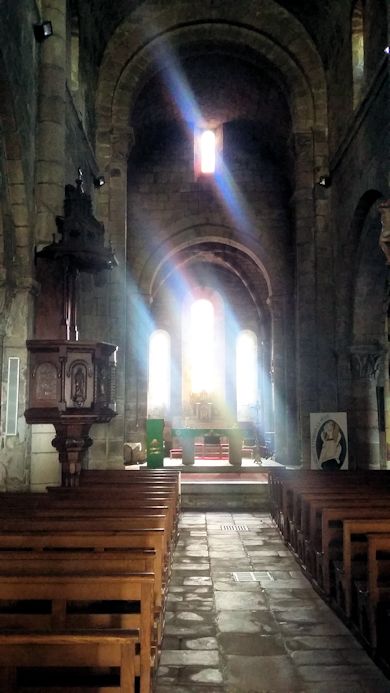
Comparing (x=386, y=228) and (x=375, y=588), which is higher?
(x=386, y=228)

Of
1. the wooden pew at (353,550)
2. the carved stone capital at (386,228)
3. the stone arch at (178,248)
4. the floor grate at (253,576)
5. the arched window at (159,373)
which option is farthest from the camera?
the arched window at (159,373)

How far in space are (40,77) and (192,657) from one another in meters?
7.73

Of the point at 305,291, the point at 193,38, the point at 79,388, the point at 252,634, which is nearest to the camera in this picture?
the point at 252,634

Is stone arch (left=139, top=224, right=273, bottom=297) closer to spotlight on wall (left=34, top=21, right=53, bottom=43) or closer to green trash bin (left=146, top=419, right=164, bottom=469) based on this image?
green trash bin (left=146, top=419, right=164, bottom=469)

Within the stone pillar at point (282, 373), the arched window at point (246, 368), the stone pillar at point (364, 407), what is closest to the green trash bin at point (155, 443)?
the stone pillar at point (364, 407)

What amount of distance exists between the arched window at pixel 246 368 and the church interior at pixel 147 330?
10.6 ft

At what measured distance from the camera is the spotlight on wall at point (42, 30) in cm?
828

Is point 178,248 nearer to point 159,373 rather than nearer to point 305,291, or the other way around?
point 305,291

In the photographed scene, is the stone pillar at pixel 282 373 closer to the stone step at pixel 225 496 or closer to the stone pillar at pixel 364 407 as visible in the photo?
the stone pillar at pixel 364 407

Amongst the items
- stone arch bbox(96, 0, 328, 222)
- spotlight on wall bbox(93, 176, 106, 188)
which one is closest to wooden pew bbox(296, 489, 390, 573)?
spotlight on wall bbox(93, 176, 106, 188)

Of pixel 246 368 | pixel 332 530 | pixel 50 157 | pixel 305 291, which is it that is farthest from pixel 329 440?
pixel 246 368

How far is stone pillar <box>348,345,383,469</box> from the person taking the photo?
1203 centimetres

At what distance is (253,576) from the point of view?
606 centimetres

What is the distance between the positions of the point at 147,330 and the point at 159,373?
6086 mm
